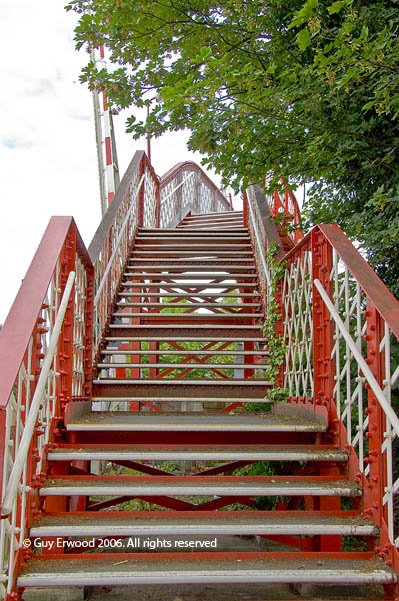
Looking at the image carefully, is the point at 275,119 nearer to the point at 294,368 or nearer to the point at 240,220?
the point at 294,368

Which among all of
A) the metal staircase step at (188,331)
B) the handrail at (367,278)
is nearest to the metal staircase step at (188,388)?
the metal staircase step at (188,331)

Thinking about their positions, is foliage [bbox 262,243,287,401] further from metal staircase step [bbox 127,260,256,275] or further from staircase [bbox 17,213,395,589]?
metal staircase step [bbox 127,260,256,275]

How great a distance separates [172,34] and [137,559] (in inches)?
148

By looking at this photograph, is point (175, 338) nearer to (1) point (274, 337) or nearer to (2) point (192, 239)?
(1) point (274, 337)

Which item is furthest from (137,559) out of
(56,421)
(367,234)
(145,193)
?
(145,193)

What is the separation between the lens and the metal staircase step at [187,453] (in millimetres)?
2869

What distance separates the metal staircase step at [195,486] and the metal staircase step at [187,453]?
0.10 meters

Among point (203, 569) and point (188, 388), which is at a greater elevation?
point (188, 388)

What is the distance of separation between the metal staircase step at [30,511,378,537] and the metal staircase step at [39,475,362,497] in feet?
0.34

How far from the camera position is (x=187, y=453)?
9.66 ft

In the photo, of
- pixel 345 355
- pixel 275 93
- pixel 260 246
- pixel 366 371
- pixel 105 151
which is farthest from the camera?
pixel 105 151

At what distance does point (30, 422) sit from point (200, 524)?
94 cm

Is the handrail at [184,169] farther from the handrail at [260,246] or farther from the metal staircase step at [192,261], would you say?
the metal staircase step at [192,261]

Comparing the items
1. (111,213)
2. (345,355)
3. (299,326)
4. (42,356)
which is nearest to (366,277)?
(345,355)
